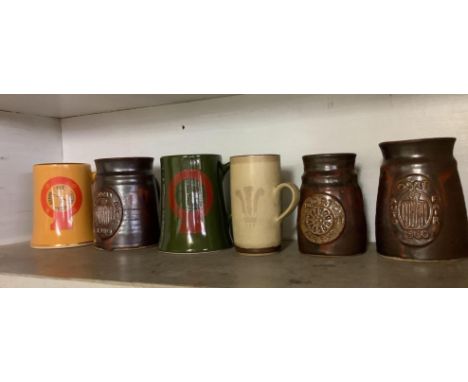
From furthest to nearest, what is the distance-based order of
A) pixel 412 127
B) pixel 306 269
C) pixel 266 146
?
pixel 266 146, pixel 412 127, pixel 306 269

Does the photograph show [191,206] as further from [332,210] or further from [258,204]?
[332,210]

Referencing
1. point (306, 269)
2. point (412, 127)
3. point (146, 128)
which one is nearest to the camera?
Answer: point (306, 269)

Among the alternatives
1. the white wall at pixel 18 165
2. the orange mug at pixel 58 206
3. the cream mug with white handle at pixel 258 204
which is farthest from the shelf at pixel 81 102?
the cream mug with white handle at pixel 258 204

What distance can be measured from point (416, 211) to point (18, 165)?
920 millimetres

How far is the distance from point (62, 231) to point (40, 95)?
0.29 metres

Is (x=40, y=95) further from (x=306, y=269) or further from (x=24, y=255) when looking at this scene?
(x=306, y=269)

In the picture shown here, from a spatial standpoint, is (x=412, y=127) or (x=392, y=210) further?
(x=412, y=127)

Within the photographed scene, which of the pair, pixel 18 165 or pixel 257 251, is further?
pixel 18 165

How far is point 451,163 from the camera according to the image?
717 mm

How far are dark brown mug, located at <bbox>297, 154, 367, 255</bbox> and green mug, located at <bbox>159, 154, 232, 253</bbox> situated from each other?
6.9 inches

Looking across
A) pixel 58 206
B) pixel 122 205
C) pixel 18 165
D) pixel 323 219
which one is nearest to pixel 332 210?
pixel 323 219

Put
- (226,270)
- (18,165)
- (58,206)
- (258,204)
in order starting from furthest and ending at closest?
1. (18,165)
2. (58,206)
3. (258,204)
4. (226,270)

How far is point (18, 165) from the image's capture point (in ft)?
3.62

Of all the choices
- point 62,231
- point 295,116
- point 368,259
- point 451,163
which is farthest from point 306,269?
point 62,231
